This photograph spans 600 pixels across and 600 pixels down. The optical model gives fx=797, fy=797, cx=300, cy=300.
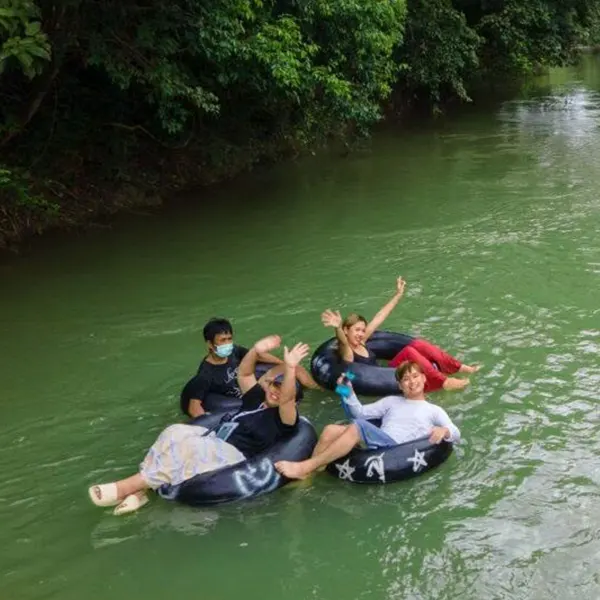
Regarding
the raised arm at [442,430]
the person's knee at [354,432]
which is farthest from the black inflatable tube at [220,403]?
the raised arm at [442,430]

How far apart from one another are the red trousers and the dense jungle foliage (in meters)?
3.93

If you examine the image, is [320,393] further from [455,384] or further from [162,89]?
[162,89]

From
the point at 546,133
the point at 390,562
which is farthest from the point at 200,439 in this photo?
the point at 546,133

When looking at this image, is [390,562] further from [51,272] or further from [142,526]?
[51,272]

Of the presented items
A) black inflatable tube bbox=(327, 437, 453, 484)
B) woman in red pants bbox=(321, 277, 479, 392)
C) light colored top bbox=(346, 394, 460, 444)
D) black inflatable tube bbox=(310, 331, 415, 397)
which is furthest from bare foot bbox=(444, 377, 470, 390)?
black inflatable tube bbox=(327, 437, 453, 484)

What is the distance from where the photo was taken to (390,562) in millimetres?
4539

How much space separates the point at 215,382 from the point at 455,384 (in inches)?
76.7

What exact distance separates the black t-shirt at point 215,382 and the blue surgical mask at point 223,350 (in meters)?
0.11

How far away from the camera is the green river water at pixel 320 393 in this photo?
4.54 meters

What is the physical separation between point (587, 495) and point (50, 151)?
30.1ft

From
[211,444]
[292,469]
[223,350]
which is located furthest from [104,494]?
[223,350]

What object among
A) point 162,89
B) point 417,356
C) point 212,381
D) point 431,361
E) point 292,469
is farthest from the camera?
point 162,89

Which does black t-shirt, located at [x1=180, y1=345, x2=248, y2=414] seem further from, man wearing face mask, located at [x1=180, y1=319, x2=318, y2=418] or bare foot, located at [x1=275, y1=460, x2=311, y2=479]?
bare foot, located at [x1=275, y1=460, x2=311, y2=479]

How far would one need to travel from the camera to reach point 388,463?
5.16 metres
